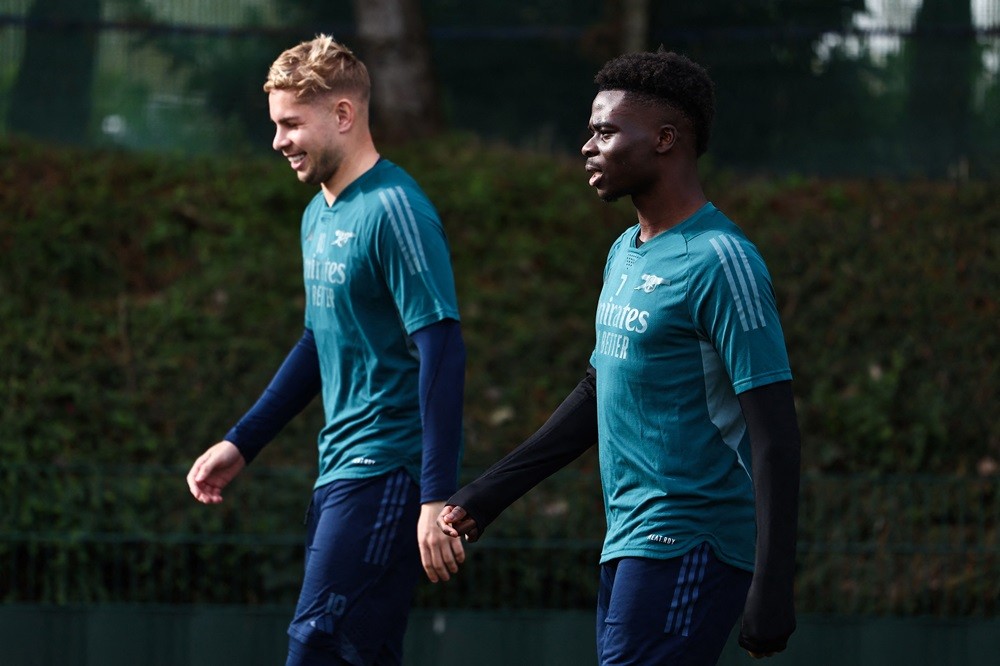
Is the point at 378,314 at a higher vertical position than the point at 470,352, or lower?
lower

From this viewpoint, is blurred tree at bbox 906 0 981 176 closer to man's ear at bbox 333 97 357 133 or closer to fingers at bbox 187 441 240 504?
man's ear at bbox 333 97 357 133

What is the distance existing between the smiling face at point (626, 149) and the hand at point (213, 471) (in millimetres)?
1897

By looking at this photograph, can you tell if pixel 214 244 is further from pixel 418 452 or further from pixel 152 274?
pixel 418 452

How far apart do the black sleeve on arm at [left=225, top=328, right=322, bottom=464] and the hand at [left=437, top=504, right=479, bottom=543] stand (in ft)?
4.46

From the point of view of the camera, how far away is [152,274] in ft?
36.8

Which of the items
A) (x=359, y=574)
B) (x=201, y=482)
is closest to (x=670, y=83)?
(x=359, y=574)

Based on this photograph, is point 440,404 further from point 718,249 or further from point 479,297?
point 479,297

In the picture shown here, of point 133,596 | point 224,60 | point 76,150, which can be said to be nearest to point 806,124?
point 224,60

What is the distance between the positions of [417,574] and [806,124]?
32.4 ft

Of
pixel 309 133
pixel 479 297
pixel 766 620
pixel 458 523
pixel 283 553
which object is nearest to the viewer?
pixel 766 620

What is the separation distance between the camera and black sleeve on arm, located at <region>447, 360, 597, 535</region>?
3760mm

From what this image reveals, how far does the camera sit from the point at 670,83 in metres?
3.56

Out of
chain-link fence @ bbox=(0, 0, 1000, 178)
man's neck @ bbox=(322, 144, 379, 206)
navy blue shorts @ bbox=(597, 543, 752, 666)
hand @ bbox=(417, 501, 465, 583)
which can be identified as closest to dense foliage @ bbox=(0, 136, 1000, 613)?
chain-link fence @ bbox=(0, 0, 1000, 178)

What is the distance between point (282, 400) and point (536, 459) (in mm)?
1489
